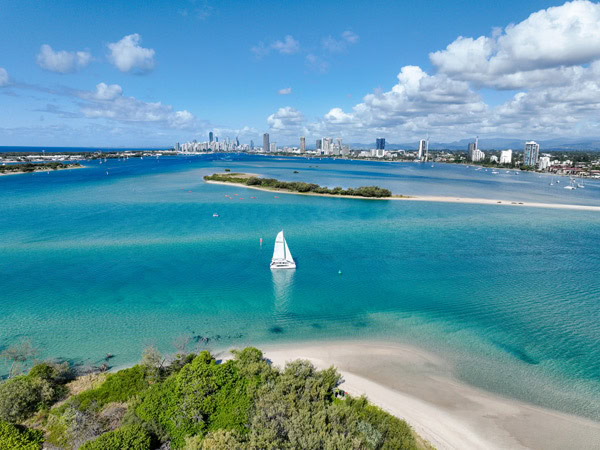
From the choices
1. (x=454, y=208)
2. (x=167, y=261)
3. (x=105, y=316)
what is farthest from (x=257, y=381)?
(x=454, y=208)

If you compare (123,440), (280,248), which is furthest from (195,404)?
(280,248)

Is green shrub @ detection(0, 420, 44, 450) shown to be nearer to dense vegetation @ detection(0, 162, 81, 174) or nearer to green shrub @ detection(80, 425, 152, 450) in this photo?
green shrub @ detection(80, 425, 152, 450)

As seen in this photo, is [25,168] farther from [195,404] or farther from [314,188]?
[195,404]

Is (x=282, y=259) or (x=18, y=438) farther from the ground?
(x=282, y=259)

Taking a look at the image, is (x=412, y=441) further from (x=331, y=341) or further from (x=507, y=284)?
(x=507, y=284)

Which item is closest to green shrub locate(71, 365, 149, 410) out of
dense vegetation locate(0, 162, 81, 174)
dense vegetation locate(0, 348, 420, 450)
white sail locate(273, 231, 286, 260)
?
dense vegetation locate(0, 348, 420, 450)
